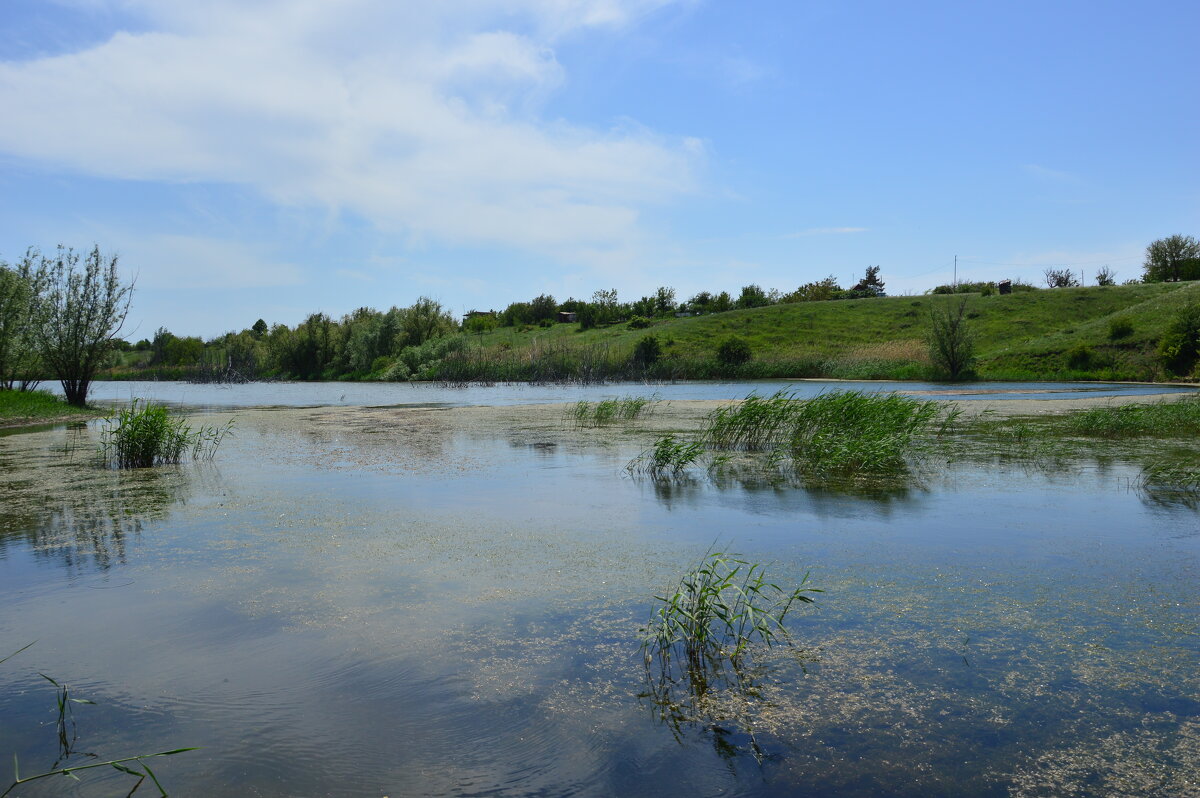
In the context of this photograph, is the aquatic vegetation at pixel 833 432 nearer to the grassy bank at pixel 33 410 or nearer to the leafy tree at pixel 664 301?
the grassy bank at pixel 33 410

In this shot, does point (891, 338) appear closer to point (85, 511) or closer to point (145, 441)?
point (145, 441)

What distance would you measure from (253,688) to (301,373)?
257 feet

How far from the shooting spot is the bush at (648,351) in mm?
60812

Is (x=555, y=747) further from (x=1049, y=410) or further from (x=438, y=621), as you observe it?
(x=1049, y=410)

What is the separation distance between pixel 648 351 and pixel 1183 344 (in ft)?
110

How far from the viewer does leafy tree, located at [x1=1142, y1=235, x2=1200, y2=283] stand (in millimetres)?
74062

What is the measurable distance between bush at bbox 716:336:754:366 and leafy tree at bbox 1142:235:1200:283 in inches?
1784

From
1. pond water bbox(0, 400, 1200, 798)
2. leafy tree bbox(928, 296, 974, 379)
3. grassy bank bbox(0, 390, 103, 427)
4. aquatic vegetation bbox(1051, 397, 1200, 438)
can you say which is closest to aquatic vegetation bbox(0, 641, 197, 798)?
pond water bbox(0, 400, 1200, 798)

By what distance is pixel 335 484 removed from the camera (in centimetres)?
1234

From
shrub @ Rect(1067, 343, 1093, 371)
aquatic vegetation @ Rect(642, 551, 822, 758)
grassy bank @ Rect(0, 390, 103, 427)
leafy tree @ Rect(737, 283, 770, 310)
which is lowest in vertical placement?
aquatic vegetation @ Rect(642, 551, 822, 758)

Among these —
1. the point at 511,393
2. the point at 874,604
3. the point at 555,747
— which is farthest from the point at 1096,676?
the point at 511,393

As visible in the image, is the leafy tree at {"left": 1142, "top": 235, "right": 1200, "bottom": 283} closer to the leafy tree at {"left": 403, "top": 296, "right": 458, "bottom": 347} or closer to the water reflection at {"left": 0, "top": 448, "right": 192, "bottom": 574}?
the leafy tree at {"left": 403, "top": 296, "right": 458, "bottom": 347}

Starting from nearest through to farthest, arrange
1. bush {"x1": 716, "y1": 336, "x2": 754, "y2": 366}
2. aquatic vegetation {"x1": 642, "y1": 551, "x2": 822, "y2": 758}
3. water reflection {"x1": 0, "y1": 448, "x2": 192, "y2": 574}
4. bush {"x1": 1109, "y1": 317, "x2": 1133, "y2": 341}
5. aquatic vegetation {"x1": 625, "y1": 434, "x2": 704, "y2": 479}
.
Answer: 1. aquatic vegetation {"x1": 642, "y1": 551, "x2": 822, "y2": 758}
2. water reflection {"x1": 0, "y1": 448, "x2": 192, "y2": 574}
3. aquatic vegetation {"x1": 625, "y1": 434, "x2": 704, "y2": 479}
4. bush {"x1": 1109, "y1": 317, "x2": 1133, "y2": 341}
5. bush {"x1": 716, "y1": 336, "x2": 754, "y2": 366}

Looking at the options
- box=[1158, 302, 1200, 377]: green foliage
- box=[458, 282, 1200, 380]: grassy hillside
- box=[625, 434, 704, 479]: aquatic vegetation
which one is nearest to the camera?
box=[625, 434, 704, 479]: aquatic vegetation
